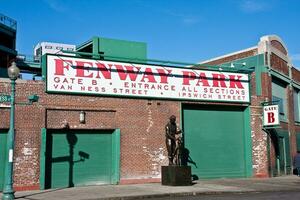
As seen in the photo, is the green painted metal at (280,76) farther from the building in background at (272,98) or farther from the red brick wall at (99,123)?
the red brick wall at (99,123)

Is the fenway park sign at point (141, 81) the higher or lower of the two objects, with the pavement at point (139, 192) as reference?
higher

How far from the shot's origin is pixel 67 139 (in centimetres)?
2072

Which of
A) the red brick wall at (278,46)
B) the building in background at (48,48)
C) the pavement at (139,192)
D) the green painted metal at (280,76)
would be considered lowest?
the pavement at (139,192)

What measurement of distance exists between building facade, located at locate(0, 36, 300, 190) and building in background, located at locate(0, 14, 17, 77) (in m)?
47.1

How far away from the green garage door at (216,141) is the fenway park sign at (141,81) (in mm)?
877

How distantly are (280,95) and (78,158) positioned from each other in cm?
1587

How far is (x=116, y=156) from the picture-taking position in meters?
21.6

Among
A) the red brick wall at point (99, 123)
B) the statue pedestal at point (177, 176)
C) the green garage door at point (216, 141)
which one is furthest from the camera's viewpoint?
the green garage door at point (216, 141)

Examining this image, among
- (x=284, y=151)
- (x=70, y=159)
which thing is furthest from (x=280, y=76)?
(x=70, y=159)

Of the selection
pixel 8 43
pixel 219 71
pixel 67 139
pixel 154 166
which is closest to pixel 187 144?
pixel 154 166

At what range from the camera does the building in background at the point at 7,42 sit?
68.9 meters

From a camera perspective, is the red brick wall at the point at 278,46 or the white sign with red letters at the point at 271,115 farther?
the red brick wall at the point at 278,46

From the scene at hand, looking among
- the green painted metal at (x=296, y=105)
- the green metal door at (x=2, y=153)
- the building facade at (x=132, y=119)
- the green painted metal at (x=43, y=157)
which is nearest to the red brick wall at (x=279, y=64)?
the building facade at (x=132, y=119)

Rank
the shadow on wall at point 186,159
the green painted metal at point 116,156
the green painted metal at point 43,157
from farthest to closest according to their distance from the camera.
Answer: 1. the shadow on wall at point 186,159
2. the green painted metal at point 116,156
3. the green painted metal at point 43,157
